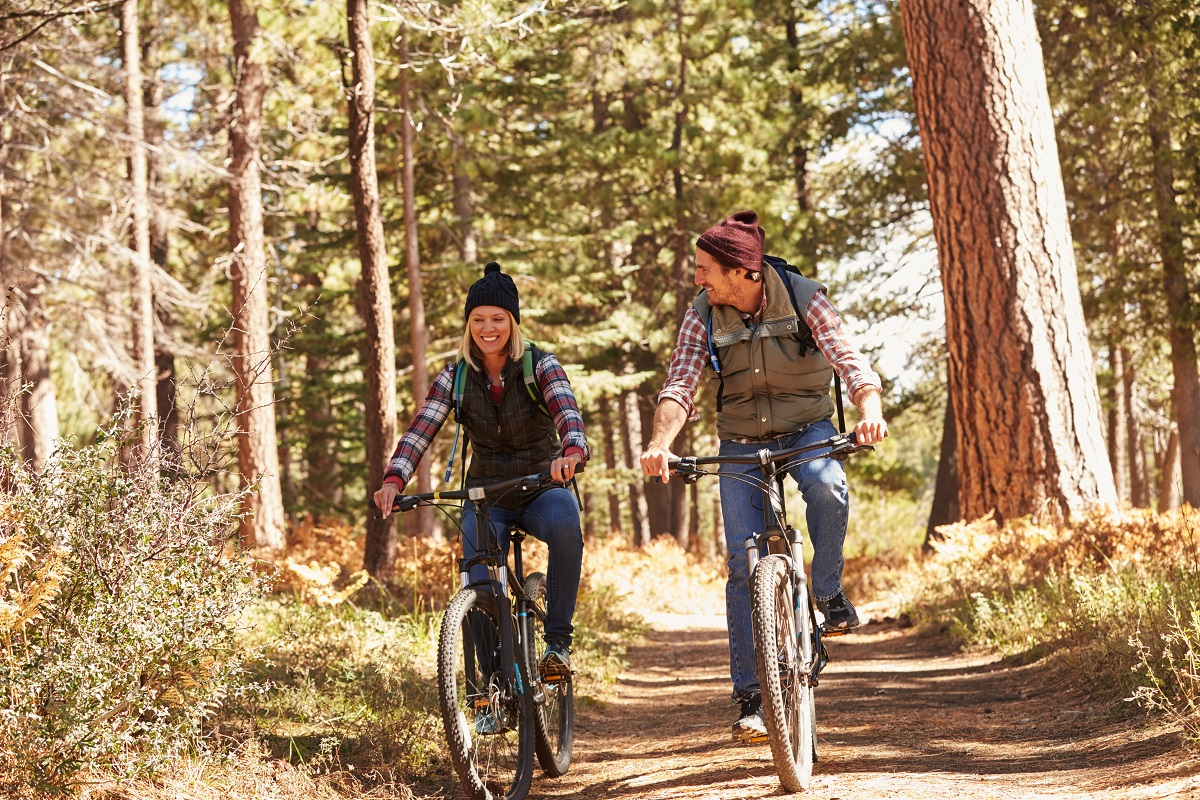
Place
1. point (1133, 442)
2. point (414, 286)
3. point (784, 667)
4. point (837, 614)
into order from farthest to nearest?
1. point (1133, 442)
2. point (414, 286)
3. point (837, 614)
4. point (784, 667)

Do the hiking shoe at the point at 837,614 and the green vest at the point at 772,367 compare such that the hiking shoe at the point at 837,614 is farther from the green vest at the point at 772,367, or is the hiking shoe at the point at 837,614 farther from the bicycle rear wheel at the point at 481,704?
the bicycle rear wheel at the point at 481,704

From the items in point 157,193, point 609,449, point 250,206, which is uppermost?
point 157,193

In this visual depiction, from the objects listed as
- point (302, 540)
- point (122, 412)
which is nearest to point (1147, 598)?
point (122, 412)

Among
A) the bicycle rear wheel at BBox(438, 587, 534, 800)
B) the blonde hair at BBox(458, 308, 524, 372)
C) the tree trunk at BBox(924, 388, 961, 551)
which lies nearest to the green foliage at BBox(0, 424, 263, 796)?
the bicycle rear wheel at BBox(438, 587, 534, 800)

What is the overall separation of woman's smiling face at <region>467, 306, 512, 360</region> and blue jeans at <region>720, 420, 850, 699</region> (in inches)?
46.7

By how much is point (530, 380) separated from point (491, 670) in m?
1.34

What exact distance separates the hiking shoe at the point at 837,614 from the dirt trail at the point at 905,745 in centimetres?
62

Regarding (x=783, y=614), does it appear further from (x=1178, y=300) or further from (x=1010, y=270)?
(x=1178, y=300)

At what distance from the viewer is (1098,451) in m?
9.73

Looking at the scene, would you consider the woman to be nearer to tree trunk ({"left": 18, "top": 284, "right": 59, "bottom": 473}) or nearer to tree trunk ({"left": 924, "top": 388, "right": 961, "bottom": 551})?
tree trunk ({"left": 924, "top": 388, "right": 961, "bottom": 551})

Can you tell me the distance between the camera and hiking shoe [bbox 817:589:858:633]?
5.05 m

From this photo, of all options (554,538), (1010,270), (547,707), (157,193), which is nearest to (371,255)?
(1010,270)

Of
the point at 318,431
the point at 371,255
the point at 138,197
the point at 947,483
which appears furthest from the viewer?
the point at 318,431

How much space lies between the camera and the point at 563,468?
190 inches
